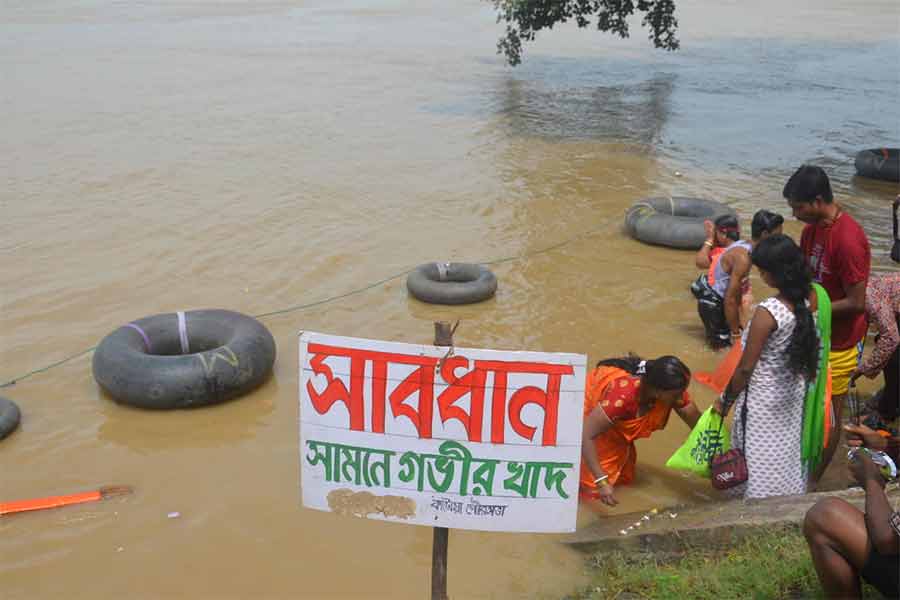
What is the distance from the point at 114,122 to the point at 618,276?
1098 centimetres

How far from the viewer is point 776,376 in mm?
4820

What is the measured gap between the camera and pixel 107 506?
5.82 m

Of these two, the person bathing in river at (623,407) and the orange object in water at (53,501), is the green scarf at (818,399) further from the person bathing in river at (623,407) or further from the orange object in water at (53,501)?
the orange object in water at (53,501)

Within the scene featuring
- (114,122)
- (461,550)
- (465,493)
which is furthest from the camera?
(114,122)

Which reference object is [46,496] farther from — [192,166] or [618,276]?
[192,166]

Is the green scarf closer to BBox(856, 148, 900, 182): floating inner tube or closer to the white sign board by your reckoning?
the white sign board

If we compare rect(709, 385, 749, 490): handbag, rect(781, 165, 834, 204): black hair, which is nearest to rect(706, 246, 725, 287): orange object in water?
rect(781, 165, 834, 204): black hair

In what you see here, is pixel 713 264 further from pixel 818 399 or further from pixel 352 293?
pixel 352 293

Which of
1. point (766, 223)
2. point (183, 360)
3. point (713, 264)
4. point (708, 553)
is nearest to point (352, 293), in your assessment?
point (183, 360)

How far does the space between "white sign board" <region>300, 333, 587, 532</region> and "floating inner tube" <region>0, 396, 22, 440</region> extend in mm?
3730

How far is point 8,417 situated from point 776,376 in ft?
16.8

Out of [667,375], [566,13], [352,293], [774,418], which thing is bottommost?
[352,293]

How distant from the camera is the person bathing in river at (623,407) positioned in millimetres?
5004

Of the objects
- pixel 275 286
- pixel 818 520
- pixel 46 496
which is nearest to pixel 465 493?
pixel 818 520
